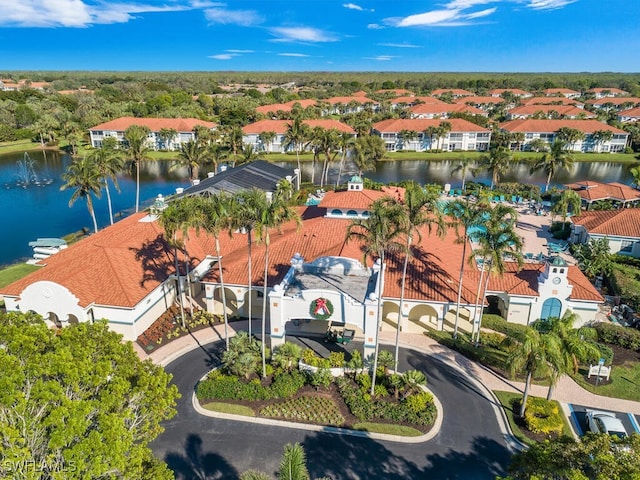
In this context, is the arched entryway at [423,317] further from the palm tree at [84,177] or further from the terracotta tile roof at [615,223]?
the palm tree at [84,177]

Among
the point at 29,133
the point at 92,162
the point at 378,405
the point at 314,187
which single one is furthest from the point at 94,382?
the point at 29,133

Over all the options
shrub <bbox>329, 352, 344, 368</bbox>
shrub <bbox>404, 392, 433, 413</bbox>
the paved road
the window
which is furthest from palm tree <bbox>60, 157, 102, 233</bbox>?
the window

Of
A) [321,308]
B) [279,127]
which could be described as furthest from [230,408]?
[279,127]

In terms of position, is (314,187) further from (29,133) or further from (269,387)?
(29,133)

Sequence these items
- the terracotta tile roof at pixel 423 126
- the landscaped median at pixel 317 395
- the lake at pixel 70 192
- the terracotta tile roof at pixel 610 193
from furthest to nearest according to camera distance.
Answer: the terracotta tile roof at pixel 423 126
the terracotta tile roof at pixel 610 193
the lake at pixel 70 192
the landscaped median at pixel 317 395

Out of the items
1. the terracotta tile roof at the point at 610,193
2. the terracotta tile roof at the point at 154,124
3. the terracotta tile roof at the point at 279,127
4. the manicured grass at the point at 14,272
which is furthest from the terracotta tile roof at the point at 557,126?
A: the manicured grass at the point at 14,272

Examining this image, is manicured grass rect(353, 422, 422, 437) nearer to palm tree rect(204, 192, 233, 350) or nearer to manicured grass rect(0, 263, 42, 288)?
palm tree rect(204, 192, 233, 350)
